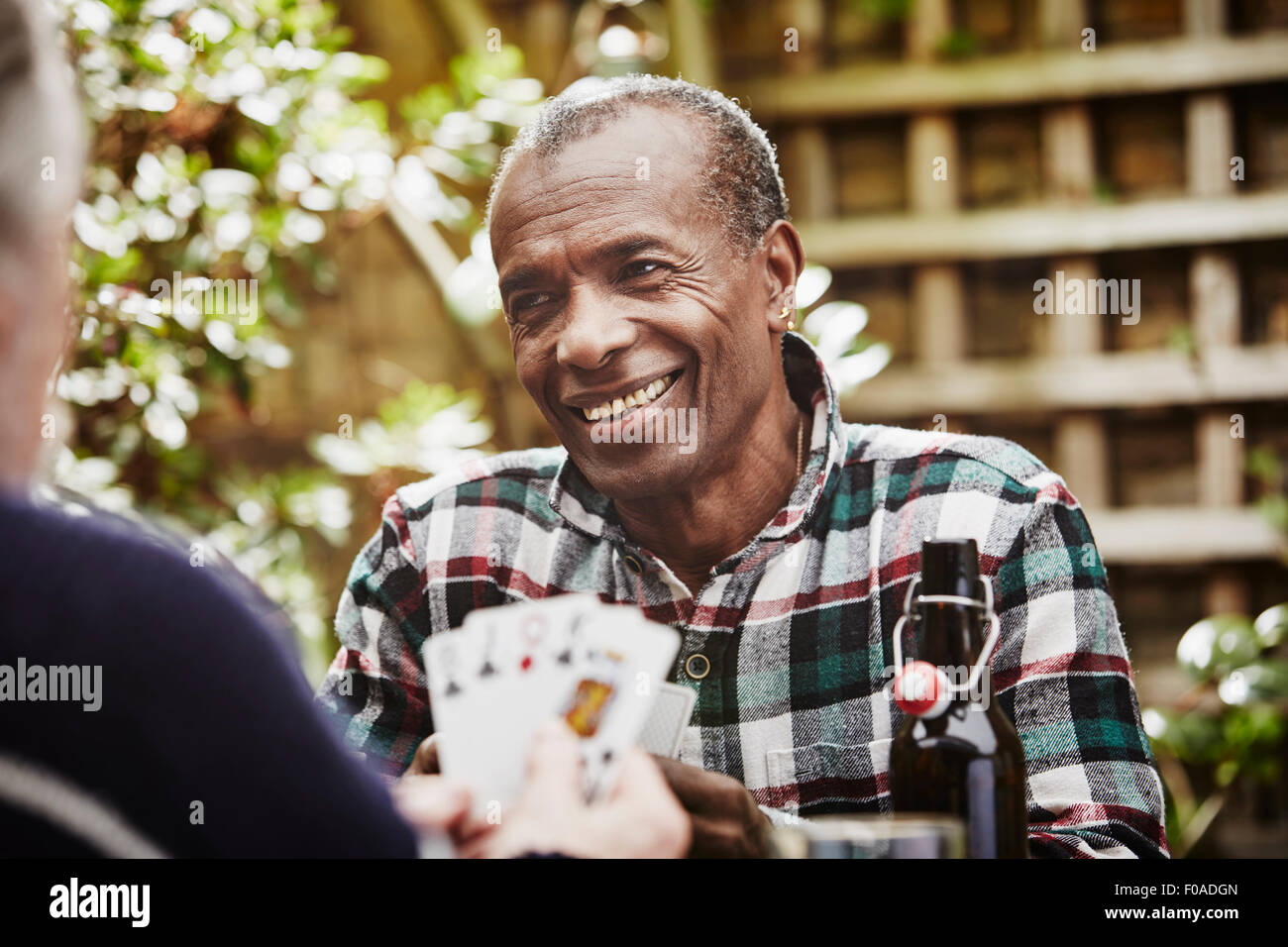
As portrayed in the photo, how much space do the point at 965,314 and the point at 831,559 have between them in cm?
138

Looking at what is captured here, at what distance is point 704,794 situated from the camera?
1.12 meters

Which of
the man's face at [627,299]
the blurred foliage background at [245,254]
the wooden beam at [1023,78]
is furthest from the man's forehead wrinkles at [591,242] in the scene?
the wooden beam at [1023,78]

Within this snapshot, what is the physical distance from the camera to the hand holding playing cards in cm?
96

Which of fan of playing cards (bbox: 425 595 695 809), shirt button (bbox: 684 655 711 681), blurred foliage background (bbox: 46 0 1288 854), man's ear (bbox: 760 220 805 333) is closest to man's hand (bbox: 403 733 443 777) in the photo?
fan of playing cards (bbox: 425 595 695 809)

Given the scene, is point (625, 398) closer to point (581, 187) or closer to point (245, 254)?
point (581, 187)

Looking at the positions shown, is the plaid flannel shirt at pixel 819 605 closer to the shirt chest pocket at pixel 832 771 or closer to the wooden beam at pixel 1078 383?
the shirt chest pocket at pixel 832 771

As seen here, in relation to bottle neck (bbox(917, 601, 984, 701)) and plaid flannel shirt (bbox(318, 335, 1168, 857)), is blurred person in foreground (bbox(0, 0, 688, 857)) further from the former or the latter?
plaid flannel shirt (bbox(318, 335, 1168, 857))

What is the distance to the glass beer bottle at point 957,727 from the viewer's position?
1.01m

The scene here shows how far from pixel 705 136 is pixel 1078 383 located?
1.42 meters

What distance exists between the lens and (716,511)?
161 cm

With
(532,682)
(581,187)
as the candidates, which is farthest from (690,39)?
(532,682)

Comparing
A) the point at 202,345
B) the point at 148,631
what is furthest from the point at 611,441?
the point at 202,345

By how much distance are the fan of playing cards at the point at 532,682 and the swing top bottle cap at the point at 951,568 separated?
0.79 feet
